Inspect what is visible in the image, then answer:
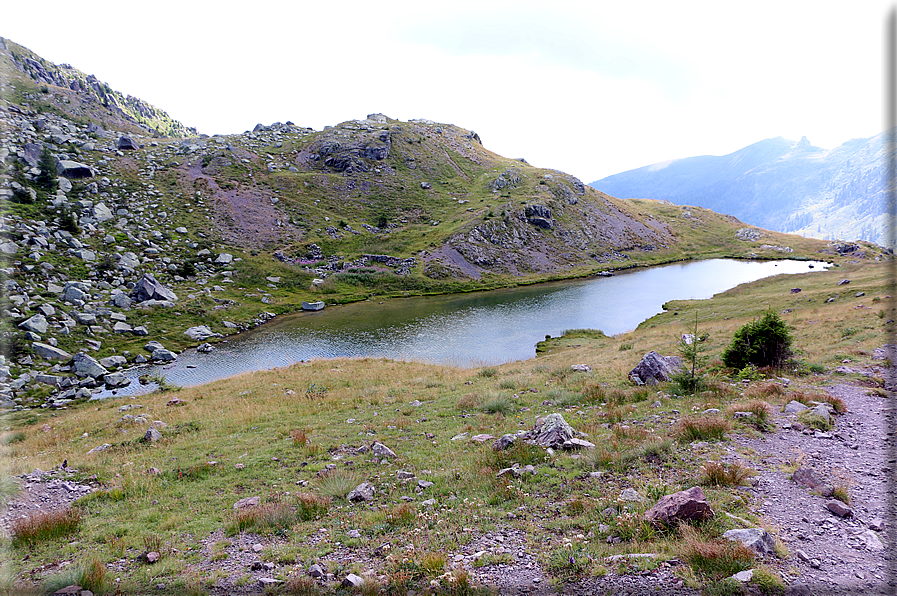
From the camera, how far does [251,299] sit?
2896 inches

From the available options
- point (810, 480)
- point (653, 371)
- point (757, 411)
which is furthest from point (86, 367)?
point (810, 480)

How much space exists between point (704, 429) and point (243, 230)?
4159 inches

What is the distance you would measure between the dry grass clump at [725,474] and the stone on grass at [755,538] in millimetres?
2197

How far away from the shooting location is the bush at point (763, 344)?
1725cm

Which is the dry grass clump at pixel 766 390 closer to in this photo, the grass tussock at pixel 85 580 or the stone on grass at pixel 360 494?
the stone on grass at pixel 360 494

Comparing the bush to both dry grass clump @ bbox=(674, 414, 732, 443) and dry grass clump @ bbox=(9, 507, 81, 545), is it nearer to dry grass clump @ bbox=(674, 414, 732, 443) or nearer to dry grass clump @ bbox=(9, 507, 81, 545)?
dry grass clump @ bbox=(674, 414, 732, 443)

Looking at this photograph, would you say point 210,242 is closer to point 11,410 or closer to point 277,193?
point 277,193

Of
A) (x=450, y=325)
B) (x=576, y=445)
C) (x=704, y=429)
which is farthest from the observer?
(x=450, y=325)

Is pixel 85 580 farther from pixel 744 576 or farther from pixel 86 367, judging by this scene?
pixel 86 367

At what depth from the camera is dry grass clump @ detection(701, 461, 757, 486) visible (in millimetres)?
8227

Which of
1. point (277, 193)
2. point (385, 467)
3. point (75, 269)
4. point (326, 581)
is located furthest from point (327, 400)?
point (277, 193)

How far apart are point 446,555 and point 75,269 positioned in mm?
74800

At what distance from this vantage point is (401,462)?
1278 cm

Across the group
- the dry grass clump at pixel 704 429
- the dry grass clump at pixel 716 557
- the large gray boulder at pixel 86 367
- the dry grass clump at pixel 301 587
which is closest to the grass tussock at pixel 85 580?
the dry grass clump at pixel 301 587
